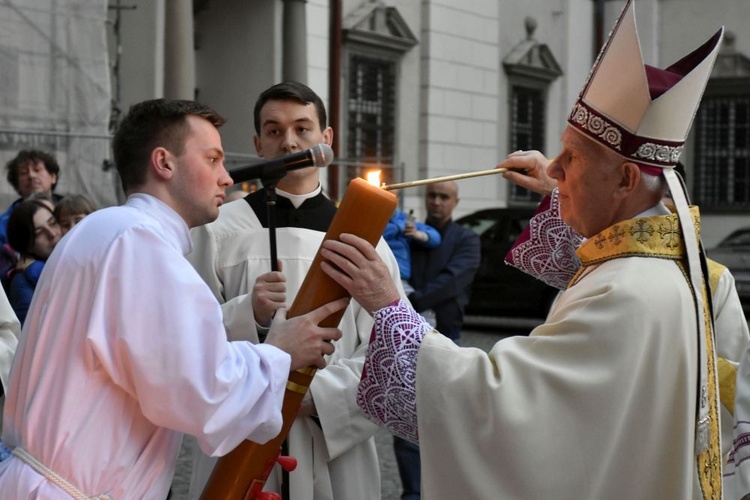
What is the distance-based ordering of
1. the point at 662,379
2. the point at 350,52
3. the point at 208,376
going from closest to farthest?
1. the point at 208,376
2. the point at 662,379
3. the point at 350,52

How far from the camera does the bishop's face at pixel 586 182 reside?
2.73m

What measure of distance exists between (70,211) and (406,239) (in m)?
2.24

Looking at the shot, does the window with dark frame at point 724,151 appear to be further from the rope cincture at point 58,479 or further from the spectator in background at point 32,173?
the rope cincture at point 58,479

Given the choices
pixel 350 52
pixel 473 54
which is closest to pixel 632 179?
pixel 350 52

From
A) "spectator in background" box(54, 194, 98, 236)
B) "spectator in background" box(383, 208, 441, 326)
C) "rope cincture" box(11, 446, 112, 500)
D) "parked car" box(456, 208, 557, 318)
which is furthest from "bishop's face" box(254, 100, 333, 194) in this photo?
"parked car" box(456, 208, 557, 318)

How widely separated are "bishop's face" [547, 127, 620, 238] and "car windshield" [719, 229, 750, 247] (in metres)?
13.7

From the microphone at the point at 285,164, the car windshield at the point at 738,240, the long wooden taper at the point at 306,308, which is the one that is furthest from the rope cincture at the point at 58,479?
the car windshield at the point at 738,240

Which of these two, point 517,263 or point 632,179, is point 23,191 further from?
point 632,179

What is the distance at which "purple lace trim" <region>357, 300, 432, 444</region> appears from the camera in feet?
8.84

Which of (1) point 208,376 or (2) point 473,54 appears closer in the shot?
(1) point 208,376

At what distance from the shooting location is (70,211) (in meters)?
5.71

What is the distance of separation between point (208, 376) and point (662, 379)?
1005 millimetres

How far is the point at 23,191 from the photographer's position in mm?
7027

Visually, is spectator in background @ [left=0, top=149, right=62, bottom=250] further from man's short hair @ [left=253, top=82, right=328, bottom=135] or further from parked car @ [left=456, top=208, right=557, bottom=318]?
parked car @ [left=456, top=208, right=557, bottom=318]
